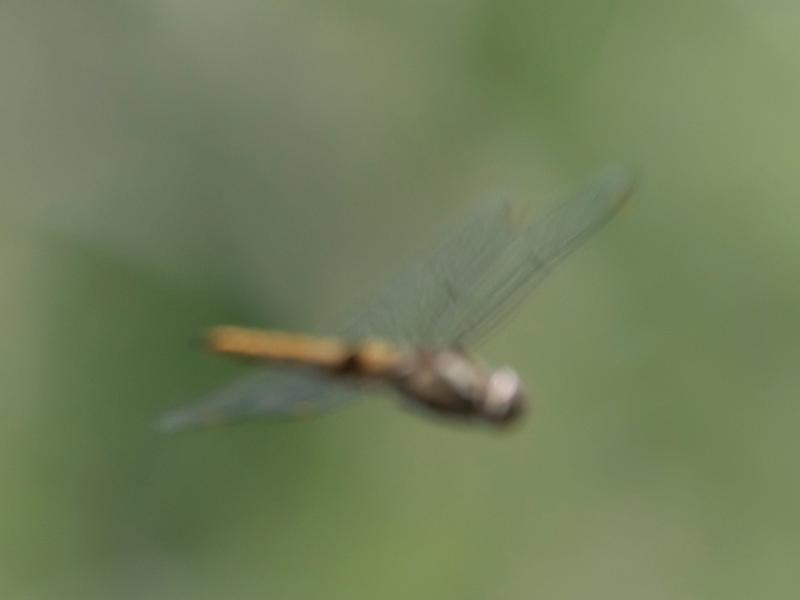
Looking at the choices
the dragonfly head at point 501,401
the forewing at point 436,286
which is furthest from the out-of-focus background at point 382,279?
the dragonfly head at point 501,401

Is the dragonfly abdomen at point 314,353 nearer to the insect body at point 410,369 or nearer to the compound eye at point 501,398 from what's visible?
the insect body at point 410,369

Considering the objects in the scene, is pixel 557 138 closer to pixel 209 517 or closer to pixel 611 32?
pixel 611 32

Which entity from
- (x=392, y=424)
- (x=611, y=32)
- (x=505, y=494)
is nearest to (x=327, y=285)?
(x=392, y=424)

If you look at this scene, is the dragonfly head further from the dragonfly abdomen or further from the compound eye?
the dragonfly abdomen

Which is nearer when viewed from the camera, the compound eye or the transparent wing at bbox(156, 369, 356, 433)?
the transparent wing at bbox(156, 369, 356, 433)

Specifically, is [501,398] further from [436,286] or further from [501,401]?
[436,286]

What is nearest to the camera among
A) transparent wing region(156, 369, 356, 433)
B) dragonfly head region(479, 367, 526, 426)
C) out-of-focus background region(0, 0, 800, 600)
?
transparent wing region(156, 369, 356, 433)

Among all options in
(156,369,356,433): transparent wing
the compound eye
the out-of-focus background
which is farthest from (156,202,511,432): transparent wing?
the out-of-focus background
